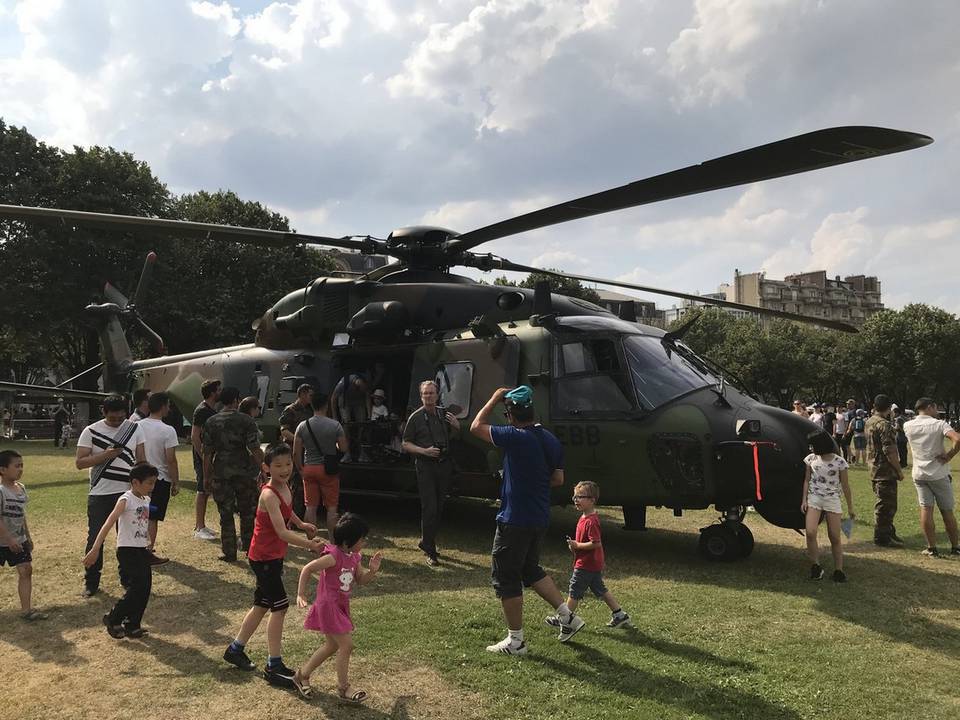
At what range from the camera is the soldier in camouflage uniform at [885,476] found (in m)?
8.34

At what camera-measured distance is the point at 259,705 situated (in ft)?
12.5

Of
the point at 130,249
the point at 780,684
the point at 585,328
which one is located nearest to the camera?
the point at 780,684

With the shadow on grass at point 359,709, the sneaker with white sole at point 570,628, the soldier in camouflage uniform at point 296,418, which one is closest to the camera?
the shadow on grass at point 359,709

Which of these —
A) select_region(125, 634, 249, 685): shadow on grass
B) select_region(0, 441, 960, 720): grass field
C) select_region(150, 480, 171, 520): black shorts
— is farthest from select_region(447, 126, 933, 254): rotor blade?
select_region(150, 480, 171, 520): black shorts

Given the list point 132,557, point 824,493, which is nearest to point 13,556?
point 132,557

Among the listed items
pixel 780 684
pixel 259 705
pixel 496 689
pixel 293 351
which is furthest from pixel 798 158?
pixel 293 351

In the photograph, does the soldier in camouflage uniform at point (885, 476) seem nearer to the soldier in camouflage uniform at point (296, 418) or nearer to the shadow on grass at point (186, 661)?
the soldier in camouflage uniform at point (296, 418)

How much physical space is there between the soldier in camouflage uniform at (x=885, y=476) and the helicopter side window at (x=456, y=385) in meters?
5.00

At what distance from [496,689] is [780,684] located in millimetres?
1717

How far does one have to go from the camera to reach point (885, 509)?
8.38m

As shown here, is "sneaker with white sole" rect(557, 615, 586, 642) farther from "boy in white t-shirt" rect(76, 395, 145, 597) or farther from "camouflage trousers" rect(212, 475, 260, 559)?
"boy in white t-shirt" rect(76, 395, 145, 597)

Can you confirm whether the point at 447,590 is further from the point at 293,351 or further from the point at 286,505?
the point at 293,351

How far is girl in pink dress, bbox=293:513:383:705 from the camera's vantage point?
12.6 ft

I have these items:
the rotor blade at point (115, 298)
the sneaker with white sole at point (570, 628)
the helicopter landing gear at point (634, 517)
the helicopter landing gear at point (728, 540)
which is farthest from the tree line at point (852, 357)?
the sneaker with white sole at point (570, 628)
